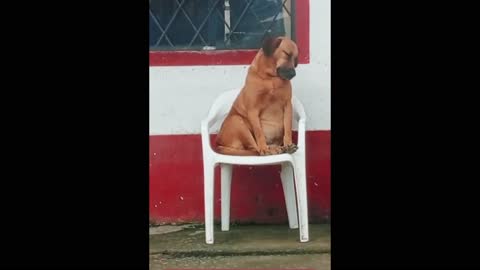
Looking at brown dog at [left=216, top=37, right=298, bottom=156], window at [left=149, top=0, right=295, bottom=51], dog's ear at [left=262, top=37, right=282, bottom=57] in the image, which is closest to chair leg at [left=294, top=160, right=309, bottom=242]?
brown dog at [left=216, top=37, right=298, bottom=156]

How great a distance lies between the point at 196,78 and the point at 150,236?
985 mm

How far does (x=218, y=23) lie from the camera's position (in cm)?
499

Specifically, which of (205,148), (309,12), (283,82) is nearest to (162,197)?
(205,148)

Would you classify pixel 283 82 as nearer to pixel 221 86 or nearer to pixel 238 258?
pixel 221 86

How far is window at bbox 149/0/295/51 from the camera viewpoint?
16.3ft

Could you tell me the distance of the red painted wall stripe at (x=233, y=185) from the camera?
16.6 feet

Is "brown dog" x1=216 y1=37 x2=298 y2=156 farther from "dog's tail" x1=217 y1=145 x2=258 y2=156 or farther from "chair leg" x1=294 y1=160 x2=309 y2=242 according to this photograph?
"chair leg" x1=294 y1=160 x2=309 y2=242

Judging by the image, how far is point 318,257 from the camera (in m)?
4.62

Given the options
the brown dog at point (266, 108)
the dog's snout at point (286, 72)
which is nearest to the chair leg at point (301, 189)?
the brown dog at point (266, 108)

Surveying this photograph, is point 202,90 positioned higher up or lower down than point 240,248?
higher up

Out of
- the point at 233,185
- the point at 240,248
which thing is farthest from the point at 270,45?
the point at 240,248

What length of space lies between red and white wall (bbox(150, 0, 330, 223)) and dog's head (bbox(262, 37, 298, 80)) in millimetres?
293

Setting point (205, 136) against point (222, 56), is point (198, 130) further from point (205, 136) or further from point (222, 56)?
point (222, 56)

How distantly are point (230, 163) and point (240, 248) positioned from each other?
0.49m
